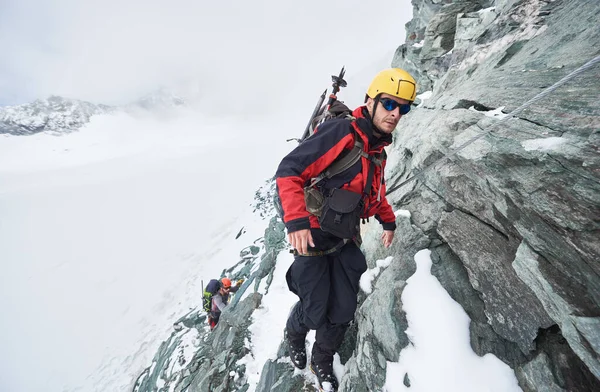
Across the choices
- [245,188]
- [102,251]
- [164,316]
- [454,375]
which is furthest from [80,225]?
[454,375]

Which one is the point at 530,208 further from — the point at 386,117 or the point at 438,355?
the point at 438,355

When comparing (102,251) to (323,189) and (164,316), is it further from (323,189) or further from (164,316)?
(323,189)

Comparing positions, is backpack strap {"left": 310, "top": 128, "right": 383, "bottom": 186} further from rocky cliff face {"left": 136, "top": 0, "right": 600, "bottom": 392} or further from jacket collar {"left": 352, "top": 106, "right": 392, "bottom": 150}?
rocky cliff face {"left": 136, "top": 0, "right": 600, "bottom": 392}

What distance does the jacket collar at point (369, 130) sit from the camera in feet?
11.1

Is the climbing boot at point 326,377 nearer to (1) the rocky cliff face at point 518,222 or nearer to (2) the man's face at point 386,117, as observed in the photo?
(1) the rocky cliff face at point 518,222

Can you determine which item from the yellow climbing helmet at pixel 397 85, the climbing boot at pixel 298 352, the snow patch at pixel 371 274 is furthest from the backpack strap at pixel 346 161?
the climbing boot at pixel 298 352

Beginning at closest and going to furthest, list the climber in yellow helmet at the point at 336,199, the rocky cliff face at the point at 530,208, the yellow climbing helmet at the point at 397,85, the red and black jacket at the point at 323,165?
the rocky cliff face at the point at 530,208 < the red and black jacket at the point at 323,165 < the climber in yellow helmet at the point at 336,199 < the yellow climbing helmet at the point at 397,85

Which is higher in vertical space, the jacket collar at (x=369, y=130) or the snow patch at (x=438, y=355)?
the jacket collar at (x=369, y=130)

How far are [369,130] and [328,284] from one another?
97.7 inches

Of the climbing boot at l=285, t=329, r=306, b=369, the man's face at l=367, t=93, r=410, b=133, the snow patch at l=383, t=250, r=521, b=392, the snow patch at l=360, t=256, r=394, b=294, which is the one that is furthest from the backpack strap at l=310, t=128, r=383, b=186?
the climbing boot at l=285, t=329, r=306, b=369

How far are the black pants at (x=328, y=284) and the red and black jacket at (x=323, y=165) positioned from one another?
0.70m

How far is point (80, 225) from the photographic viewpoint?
58781 mm

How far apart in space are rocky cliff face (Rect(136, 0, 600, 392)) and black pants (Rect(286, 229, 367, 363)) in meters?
0.72

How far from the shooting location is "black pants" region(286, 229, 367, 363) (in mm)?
3928
